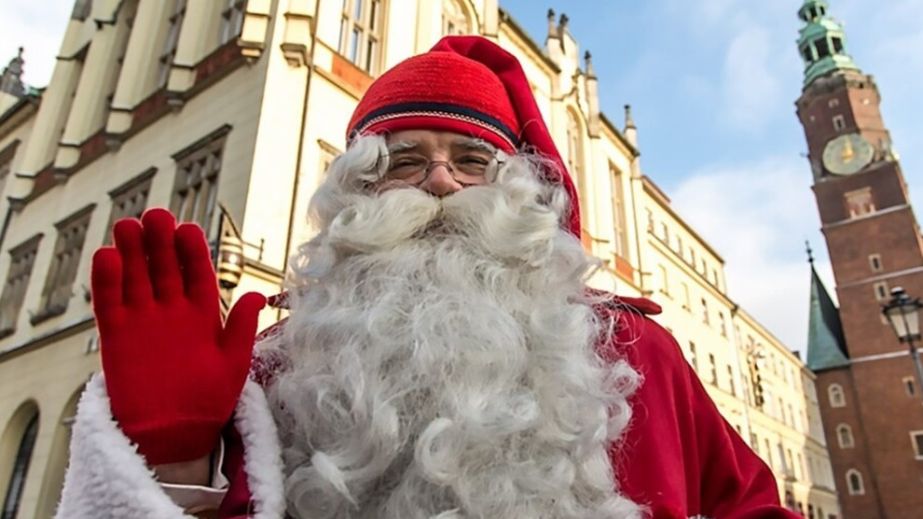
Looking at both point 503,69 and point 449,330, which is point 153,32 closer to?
point 503,69

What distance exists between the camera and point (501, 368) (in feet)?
4.67

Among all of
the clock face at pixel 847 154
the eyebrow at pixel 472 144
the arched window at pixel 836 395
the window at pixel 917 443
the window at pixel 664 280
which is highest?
the clock face at pixel 847 154

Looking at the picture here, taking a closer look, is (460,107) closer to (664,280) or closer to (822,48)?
(664,280)

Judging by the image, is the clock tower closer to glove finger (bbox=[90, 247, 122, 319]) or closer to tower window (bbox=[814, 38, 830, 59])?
tower window (bbox=[814, 38, 830, 59])

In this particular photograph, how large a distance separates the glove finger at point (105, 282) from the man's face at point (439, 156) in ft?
2.99

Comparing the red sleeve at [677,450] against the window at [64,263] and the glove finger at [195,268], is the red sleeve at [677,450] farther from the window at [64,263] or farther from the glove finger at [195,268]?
the window at [64,263]

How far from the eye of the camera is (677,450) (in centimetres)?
150

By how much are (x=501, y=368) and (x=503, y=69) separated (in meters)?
1.55

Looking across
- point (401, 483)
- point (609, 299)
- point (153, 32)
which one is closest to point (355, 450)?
point (401, 483)

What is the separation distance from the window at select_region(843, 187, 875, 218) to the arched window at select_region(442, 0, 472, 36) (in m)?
42.4

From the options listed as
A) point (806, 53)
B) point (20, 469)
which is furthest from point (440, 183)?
point (806, 53)

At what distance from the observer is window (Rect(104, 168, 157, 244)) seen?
10.7m

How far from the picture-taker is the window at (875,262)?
140ft

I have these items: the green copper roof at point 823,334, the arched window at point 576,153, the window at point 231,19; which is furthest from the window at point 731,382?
the window at point 231,19
